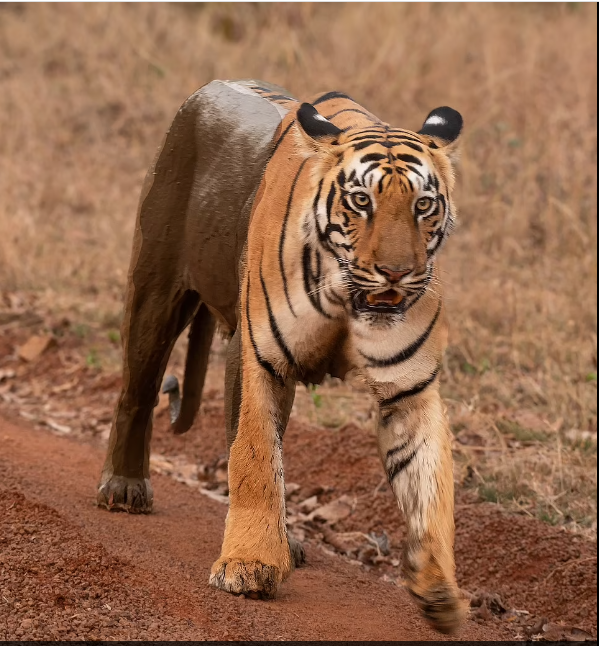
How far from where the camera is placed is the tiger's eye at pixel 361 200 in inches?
134

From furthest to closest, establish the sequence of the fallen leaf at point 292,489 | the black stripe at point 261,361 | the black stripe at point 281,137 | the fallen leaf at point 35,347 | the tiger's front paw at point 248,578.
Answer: the fallen leaf at point 35,347, the fallen leaf at point 292,489, the black stripe at point 281,137, the black stripe at point 261,361, the tiger's front paw at point 248,578

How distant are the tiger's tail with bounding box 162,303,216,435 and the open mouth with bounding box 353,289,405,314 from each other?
6.20 feet

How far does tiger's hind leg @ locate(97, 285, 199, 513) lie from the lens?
16.0 ft

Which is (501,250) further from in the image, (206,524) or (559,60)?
(206,524)

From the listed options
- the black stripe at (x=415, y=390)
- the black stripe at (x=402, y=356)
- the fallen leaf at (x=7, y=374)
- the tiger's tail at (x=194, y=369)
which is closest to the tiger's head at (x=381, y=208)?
the black stripe at (x=402, y=356)

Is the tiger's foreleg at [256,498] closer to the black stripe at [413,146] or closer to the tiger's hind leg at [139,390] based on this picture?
the black stripe at [413,146]

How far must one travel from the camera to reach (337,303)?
359 centimetres

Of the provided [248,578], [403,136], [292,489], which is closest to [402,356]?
[403,136]

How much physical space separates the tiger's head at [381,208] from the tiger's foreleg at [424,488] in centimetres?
38

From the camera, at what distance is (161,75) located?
1380 centimetres

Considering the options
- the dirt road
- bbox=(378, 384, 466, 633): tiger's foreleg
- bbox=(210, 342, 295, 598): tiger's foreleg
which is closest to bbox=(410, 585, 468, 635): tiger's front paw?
bbox=(378, 384, 466, 633): tiger's foreleg

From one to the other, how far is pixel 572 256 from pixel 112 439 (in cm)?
529

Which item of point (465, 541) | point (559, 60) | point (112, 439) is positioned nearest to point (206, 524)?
point (112, 439)

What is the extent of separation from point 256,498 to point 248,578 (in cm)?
26
